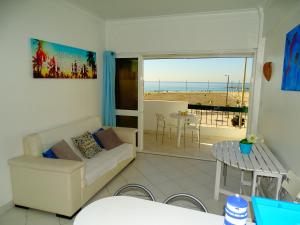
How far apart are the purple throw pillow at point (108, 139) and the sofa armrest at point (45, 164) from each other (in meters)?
1.19

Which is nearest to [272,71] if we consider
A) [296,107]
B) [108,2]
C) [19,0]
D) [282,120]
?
[282,120]

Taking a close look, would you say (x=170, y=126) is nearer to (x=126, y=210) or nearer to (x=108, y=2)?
(x=108, y=2)

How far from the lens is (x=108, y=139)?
3.54 meters

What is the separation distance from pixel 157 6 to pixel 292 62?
87.9 inches

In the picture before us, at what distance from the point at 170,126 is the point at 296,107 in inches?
161

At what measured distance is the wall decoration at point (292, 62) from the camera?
1914 mm

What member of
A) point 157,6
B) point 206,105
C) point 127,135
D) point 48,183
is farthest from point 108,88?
point 206,105

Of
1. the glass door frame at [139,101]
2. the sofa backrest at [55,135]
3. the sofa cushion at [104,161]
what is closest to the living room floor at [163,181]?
the sofa cushion at [104,161]

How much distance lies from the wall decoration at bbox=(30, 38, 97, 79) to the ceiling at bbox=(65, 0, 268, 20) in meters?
0.76

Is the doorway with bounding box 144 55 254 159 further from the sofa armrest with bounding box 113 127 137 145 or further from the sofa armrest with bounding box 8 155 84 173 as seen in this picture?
the sofa armrest with bounding box 8 155 84 173

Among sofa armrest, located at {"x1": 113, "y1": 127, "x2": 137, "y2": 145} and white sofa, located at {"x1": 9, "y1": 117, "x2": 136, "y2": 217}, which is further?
sofa armrest, located at {"x1": 113, "y1": 127, "x2": 137, "y2": 145}

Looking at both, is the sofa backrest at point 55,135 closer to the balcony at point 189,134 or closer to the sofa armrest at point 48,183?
the sofa armrest at point 48,183

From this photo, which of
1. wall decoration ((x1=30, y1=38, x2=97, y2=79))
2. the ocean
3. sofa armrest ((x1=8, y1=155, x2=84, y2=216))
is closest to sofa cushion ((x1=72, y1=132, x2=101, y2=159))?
sofa armrest ((x1=8, y1=155, x2=84, y2=216))

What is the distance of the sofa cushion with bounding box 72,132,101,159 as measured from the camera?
3.06 metres
